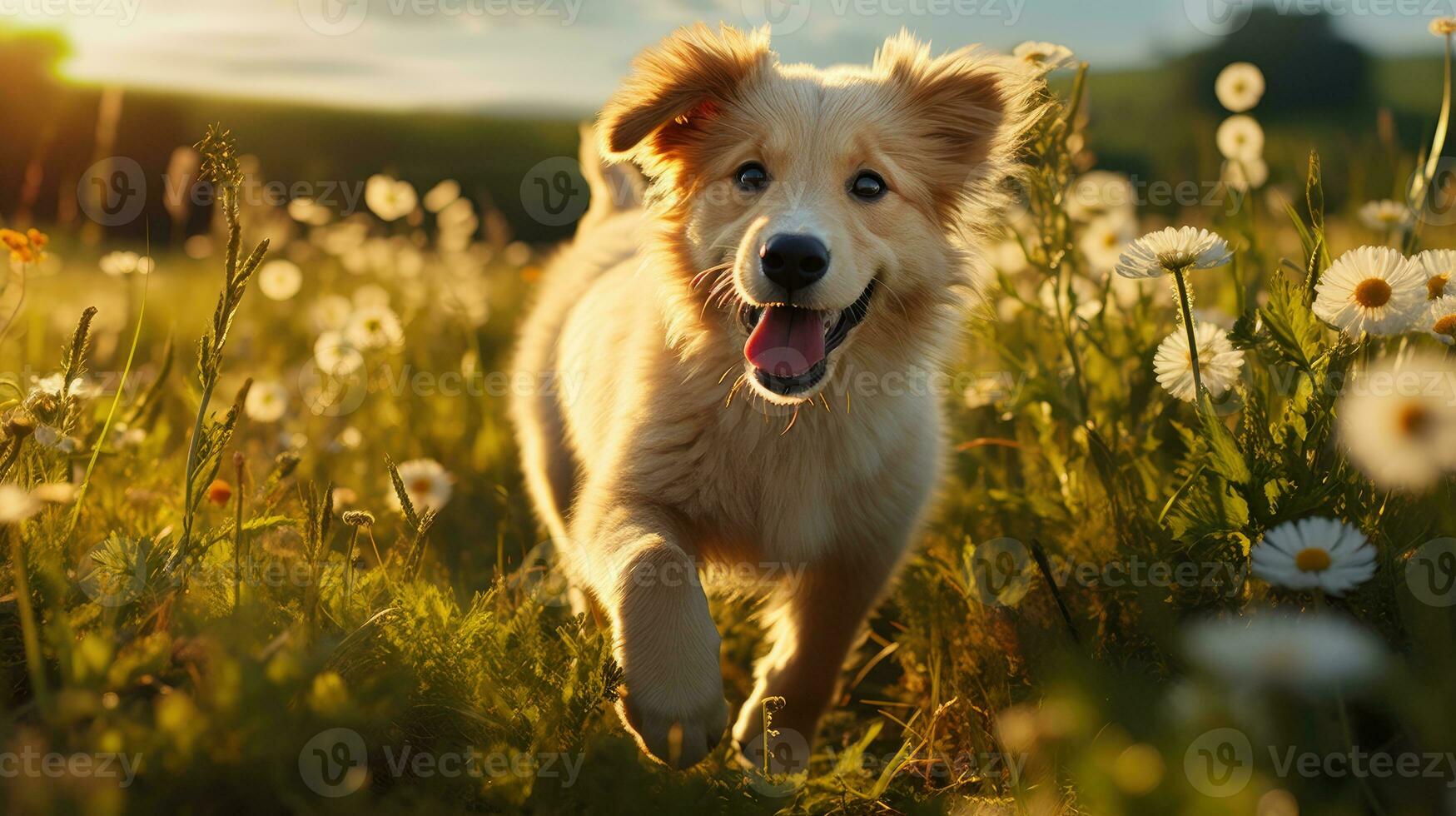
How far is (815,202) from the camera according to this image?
9.00ft

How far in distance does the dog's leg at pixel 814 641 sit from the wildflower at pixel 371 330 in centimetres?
213

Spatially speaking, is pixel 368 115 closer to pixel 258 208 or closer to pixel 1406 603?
pixel 258 208

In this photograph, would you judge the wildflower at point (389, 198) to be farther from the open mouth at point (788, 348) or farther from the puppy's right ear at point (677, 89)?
the open mouth at point (788, 348)

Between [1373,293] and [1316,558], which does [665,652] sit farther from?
[1373,293]

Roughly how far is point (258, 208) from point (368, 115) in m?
19.4

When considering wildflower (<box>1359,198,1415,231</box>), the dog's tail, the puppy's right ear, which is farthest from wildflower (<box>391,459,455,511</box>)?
wildflower (<box>1359,198,1415,231</box>)

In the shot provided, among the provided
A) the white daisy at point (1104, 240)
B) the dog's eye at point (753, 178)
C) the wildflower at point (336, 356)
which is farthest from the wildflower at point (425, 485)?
the white daisy at point (1104, 240)

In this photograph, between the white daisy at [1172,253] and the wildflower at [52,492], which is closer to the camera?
the wildflower at [52,492]

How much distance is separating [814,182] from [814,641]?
125 centimetres

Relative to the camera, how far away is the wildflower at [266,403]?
387 cm

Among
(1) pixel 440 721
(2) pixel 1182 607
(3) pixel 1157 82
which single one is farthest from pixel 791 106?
(3) pixel 1157 82

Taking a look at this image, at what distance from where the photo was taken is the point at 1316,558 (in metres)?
1.91

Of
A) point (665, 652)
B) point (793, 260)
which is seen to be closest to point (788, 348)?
point (793, 260)

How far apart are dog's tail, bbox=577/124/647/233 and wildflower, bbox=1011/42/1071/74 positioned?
72.8 inches
